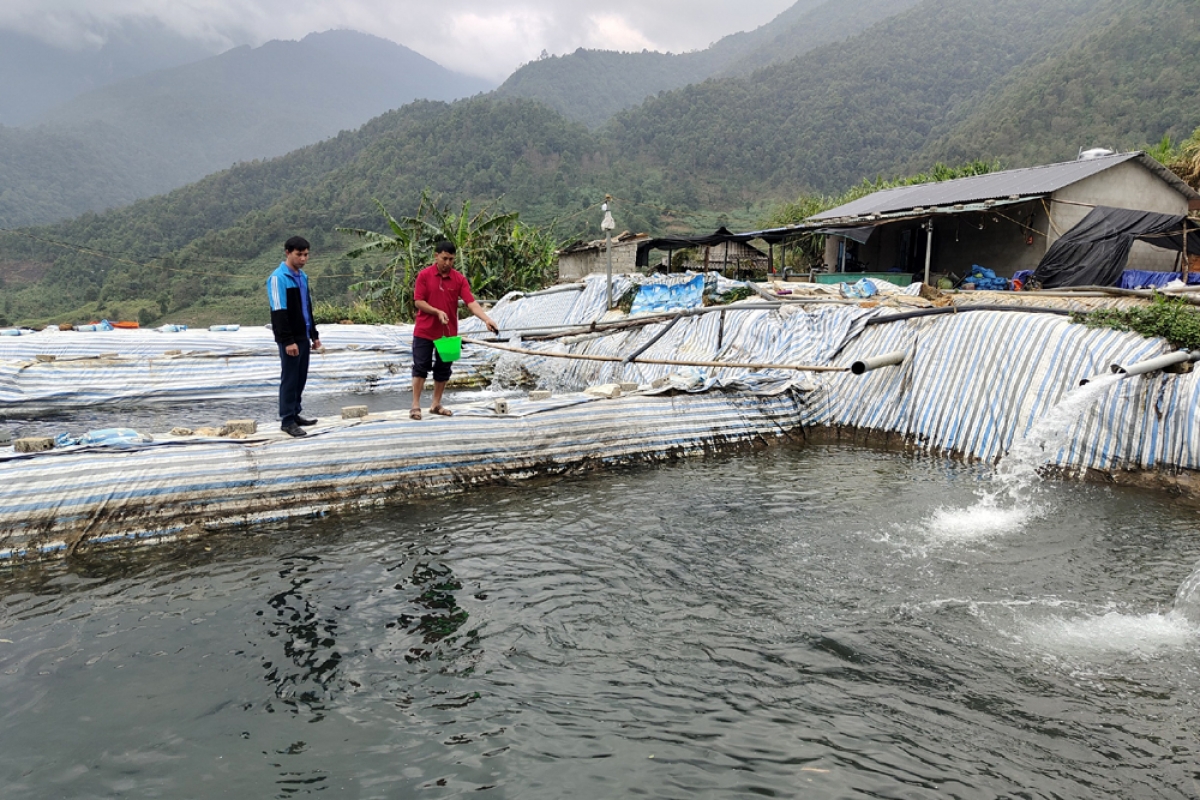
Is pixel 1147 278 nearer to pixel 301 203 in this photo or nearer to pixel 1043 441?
pixel 1043 441

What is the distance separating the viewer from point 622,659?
12.4ft

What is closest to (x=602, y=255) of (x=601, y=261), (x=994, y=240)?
(x=601, y=261)

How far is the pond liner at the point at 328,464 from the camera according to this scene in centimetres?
506

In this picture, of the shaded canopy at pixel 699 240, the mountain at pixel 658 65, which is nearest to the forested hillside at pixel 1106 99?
the shaded canopy at pixel 699 240

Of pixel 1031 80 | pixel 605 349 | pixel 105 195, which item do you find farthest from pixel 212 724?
pixel 105 195

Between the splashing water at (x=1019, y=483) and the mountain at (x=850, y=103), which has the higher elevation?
the mountain at (x=850, y=103)

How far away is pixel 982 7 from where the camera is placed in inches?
3868

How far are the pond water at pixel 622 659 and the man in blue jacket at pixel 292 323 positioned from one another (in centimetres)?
104

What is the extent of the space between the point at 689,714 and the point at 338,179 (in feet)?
219

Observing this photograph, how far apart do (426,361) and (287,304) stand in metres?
1.38

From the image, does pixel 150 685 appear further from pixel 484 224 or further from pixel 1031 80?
pixel 1031 80

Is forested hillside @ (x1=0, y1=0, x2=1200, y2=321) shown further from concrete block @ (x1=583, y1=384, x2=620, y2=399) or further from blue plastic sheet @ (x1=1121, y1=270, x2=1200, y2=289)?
concrete block @ (x1=583, y1=384, x2=620, y2=399)

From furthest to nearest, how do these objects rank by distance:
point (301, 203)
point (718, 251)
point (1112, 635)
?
1. point (301, 203)
2. point (718, 251)
3. point (1112, 635)

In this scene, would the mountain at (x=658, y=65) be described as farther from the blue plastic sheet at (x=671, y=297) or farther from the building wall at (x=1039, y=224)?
the blue plastic sheet at (x=671, y=297)
